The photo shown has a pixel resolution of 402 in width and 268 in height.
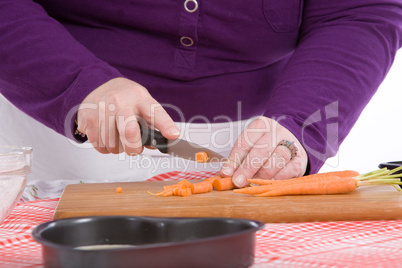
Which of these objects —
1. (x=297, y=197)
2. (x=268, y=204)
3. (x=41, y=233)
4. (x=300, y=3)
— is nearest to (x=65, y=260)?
(x=41, y=233)

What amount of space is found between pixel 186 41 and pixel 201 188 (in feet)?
2.04

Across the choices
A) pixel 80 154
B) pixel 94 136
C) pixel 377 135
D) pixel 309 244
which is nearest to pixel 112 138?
pixel 94 136

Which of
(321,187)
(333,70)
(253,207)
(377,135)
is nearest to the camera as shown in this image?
(253,207)

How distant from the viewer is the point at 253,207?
117 centimetres

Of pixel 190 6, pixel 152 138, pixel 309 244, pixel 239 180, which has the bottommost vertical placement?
pixel 309 244

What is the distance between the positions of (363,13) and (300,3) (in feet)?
0.74

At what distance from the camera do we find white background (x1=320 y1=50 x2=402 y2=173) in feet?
11.9

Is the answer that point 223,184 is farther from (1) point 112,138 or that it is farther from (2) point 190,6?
(2) point 190,6

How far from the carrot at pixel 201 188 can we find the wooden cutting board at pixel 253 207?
43mm

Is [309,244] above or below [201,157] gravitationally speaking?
below

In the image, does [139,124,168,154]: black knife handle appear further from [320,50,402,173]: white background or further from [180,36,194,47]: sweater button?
[320,50,402,173]: white background

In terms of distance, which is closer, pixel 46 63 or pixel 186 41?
pixel 46 63

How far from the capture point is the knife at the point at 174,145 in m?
1.42

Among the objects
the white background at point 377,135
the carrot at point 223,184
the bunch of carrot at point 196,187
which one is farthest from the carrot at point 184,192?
the white background at point 377,135
